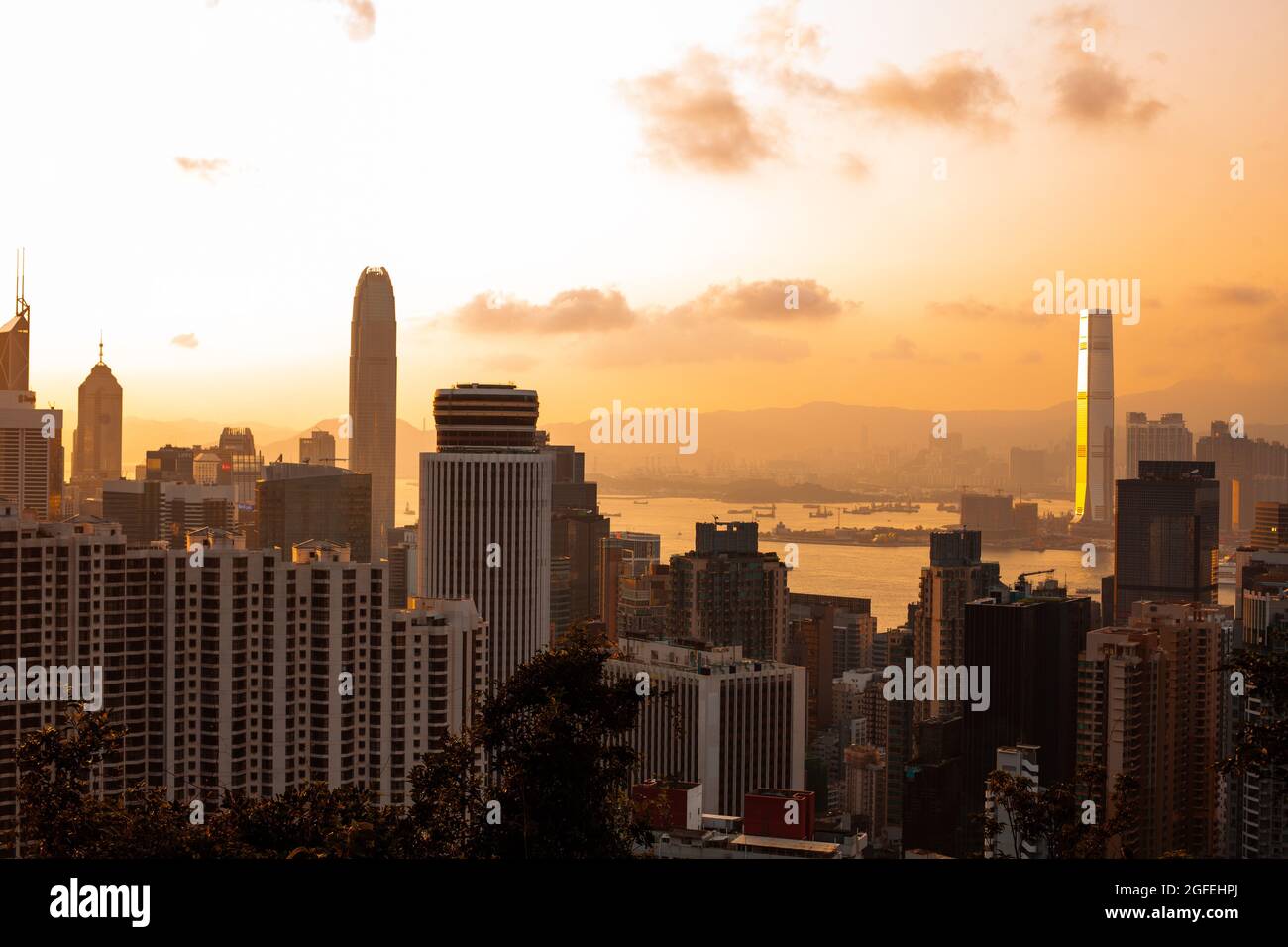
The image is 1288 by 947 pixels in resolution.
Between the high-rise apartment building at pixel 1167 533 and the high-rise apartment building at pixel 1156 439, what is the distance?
46 cm

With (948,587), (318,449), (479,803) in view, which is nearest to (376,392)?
(318,449)

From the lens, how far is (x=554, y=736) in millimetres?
4367

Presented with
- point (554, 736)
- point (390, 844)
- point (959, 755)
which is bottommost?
point (959, 755)

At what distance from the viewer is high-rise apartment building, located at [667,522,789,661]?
37000 millimetres

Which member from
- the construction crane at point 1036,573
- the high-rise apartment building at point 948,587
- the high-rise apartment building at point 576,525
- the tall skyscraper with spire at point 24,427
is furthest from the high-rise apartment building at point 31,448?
the construction crane at point 1036,573

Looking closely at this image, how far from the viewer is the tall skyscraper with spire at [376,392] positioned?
Result: 4637 centimetres

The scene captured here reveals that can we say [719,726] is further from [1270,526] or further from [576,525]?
[1270,526]

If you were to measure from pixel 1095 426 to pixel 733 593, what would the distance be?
1146 centimetres

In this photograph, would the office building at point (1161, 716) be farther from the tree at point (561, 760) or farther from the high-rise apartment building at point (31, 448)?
the high-rise apartment building at point (31, 448)

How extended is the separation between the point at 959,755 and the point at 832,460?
7.22 meters

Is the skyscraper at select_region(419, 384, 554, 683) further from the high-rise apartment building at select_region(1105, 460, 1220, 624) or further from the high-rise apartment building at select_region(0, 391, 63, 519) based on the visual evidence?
the high-rise apartment building at select_region(1105, 460, 1220, 624)

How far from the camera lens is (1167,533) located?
35.8m
